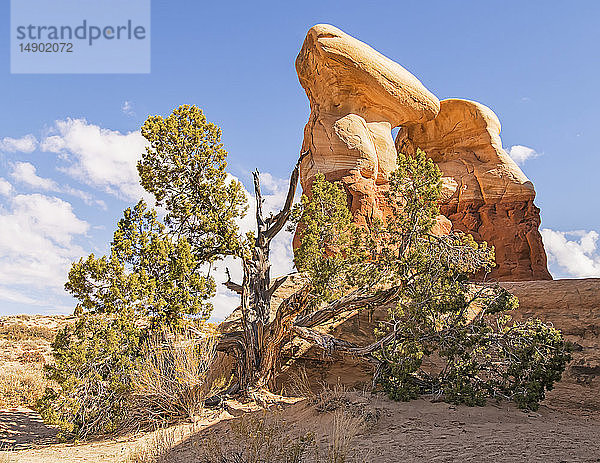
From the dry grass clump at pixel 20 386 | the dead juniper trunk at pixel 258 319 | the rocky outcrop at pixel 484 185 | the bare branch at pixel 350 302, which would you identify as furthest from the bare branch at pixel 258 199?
the rocky outcrop at pixel 484 185

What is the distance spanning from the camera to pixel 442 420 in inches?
326

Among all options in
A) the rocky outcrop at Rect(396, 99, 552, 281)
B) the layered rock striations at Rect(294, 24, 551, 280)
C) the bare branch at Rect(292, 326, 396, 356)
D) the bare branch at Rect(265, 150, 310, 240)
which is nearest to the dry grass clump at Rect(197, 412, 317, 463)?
the bare branch at Rect(292, 326, 396, 356)

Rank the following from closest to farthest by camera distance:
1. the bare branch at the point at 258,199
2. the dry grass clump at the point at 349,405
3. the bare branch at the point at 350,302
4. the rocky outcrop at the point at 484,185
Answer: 1. the dry grass clump at the point at 349,405
2. the bare branch at the point at 350,302
3. the bare branch at the point at 258,199
4. the rocky outcrop at the point at 484,185

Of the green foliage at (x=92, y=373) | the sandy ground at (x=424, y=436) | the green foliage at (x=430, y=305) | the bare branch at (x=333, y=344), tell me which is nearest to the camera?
the sandy ground at (x=424, y=436)

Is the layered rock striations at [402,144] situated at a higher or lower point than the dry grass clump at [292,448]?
higher

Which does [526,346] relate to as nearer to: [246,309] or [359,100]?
[246,309]

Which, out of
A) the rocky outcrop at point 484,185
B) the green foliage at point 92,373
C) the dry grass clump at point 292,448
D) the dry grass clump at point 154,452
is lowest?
the dry grass clump at point 154,452

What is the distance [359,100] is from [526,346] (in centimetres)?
1444

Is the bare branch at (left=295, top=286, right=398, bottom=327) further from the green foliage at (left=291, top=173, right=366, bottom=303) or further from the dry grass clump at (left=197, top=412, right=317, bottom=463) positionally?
the dry grass clump at (left=197, top=412, right=317, bottom=463)

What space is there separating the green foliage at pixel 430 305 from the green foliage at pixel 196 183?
2061 millimetres

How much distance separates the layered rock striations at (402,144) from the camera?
20234 mm

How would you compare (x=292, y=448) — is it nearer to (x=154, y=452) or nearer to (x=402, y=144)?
(x=154, y=452)

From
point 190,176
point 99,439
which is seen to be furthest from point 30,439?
point 190,176

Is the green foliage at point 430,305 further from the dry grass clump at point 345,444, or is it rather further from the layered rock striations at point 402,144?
the layered rock striations at point 402,144
